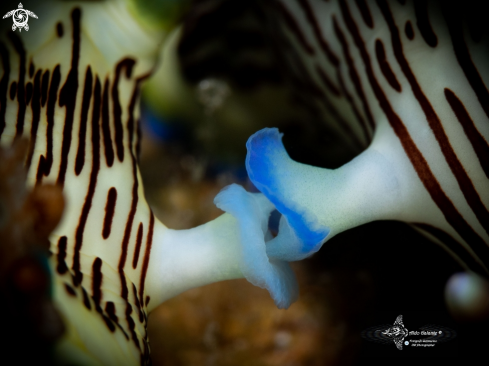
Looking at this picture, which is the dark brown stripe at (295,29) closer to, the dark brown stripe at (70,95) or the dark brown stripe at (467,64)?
the dark brown stripe at (467,64)

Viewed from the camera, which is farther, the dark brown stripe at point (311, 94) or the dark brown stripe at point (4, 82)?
the dark brown stripe at point (311, 94)

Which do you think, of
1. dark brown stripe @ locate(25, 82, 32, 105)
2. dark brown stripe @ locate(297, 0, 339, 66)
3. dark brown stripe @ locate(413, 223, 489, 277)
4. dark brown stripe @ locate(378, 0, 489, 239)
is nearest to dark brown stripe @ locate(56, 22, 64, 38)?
dark brown stripe @ locate(25, 82, 32, 105)

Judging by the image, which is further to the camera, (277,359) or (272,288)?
(277,359)

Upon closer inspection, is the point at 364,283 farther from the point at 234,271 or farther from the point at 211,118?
the point at 211,118

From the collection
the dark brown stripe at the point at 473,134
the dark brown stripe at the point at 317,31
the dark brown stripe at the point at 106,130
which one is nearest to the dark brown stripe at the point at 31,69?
the dark brown stripe at the point at 106,130

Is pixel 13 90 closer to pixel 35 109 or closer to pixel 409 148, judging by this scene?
pixel 35 109

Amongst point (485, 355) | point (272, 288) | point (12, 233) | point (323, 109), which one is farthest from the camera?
point (323, 109)

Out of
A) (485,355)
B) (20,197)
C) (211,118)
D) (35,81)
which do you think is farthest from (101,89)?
(485,355)
